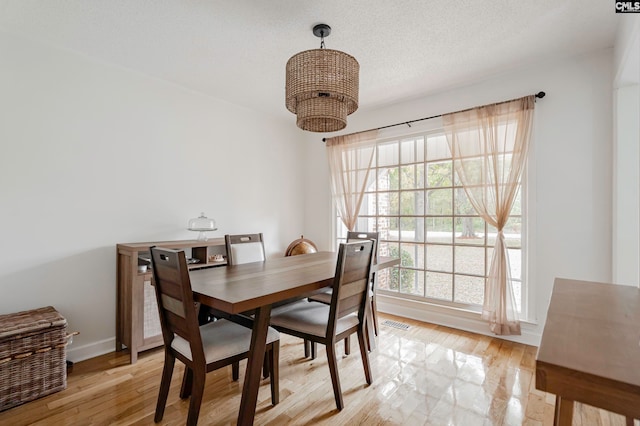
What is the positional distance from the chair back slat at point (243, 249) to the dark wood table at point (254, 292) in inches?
14.8

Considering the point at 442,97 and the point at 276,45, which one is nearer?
the point at 276,45

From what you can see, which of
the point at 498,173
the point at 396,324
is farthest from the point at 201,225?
the point at 498,173

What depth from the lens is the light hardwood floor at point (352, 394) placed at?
1717mm

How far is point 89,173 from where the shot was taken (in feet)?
8.27

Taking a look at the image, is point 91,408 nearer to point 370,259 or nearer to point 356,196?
point 370,259

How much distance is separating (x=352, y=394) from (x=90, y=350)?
2.14 meters

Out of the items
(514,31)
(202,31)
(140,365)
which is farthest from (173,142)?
(514,31)

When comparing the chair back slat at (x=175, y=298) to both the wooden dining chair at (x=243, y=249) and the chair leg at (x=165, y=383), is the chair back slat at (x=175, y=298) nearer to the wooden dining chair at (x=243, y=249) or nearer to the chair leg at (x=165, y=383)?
the chair leg at (x=165, y=383)

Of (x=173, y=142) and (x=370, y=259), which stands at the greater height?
(x=173, y=142)

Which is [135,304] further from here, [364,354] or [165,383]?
[364,354]

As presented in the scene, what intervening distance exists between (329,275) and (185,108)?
2.38 meters

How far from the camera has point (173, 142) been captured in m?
3.05

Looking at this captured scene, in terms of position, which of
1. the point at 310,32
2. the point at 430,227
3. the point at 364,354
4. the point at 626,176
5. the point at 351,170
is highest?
the point at 310,32

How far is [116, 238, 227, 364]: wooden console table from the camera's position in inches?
95.3
